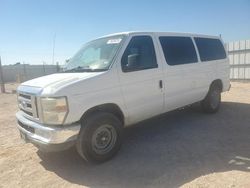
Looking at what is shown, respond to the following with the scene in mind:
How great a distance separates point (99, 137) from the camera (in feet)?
14.8

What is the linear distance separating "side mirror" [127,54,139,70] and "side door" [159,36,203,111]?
0.92 metres

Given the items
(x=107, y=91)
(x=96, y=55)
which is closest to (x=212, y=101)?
(x=96, y=55)

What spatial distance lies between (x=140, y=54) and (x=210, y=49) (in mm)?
3029

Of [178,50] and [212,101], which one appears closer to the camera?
[178,50]

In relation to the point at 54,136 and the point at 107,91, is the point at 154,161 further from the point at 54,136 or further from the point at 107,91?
the point at 54,136

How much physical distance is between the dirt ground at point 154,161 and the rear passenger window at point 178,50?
164 centimetres

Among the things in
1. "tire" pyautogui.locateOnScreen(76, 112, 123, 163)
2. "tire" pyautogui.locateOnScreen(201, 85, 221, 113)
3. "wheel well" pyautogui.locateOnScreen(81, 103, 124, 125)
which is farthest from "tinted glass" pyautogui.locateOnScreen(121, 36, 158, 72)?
"tire" pyautogui.locateOnScreen(201, 85, 221, 113)

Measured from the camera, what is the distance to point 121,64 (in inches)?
186

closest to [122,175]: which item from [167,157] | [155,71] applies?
[167,157]

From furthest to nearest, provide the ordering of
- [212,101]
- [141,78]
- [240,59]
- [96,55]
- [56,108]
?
[240,59] < [212,101] < [96,55] < [141,78] < [56,108]

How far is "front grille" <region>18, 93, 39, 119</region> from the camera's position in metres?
4.26

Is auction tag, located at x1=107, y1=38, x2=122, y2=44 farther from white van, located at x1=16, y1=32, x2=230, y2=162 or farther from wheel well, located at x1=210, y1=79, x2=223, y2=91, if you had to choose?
wheel well, located at x1=210, y1=79, x2=223, y2=91

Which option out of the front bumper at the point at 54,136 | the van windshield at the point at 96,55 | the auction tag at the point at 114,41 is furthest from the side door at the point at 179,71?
the front bumper at the point at 54,136

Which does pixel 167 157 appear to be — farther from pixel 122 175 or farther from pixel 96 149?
pixel 96 149
